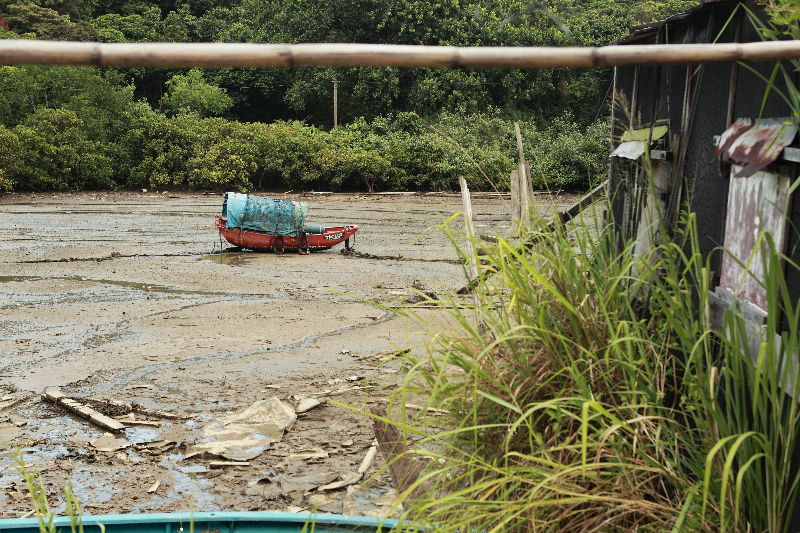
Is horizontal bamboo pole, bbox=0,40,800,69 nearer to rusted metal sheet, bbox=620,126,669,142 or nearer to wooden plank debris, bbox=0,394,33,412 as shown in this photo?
rusted metal sheet, bbox=620,126,669,142

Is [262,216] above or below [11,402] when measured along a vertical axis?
above

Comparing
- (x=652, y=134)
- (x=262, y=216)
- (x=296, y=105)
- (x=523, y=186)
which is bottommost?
(x=262, y=216)

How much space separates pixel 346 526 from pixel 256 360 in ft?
20.6

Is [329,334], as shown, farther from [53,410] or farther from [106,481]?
[106,481]

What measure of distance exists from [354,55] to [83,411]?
278 inches

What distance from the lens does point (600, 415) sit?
8.87 ft

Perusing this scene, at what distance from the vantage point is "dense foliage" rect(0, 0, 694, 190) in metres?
34.0

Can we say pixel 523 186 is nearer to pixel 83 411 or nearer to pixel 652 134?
pixel 652 134

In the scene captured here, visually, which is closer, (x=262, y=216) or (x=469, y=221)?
(x=469, y=221)

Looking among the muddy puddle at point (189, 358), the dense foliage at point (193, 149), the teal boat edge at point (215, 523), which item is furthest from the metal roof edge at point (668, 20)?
the dense foliage at point (193, 149)

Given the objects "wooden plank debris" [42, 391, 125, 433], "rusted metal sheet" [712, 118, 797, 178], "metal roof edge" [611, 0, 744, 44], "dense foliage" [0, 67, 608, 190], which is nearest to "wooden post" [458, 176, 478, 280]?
"rusted metal sheet" [712, 118, 797, 178]

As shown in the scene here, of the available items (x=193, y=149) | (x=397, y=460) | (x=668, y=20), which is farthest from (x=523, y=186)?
(x=193, y=149)

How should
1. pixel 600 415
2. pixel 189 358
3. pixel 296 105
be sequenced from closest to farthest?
pixel 600 415, pixel 189 358, pixel 296 105

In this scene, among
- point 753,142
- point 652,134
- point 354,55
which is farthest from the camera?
point 652,134
